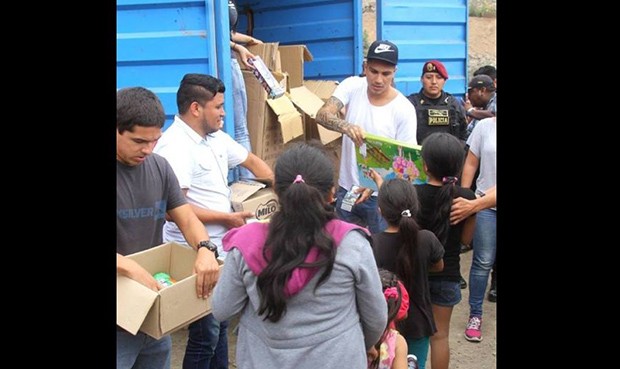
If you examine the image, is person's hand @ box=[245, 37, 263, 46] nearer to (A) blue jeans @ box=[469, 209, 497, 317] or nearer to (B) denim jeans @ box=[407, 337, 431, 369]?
(A) blue jeans @ box=[469, 209, 497, 317]

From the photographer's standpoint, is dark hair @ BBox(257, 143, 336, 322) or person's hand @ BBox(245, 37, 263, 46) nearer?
dark hair @ BBox(257, 143, 336, 322)

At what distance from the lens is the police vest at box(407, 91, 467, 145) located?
445 cm

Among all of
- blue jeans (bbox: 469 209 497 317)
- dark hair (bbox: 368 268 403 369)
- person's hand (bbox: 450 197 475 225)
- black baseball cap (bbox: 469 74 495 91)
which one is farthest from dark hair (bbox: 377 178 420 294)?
black baseball cap (bbox: 469 74 495 91)

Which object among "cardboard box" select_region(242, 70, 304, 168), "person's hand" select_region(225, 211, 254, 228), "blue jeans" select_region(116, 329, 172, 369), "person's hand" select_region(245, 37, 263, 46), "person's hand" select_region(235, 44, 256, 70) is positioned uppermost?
"person's hand" select_region(245, 37, 263, 46)

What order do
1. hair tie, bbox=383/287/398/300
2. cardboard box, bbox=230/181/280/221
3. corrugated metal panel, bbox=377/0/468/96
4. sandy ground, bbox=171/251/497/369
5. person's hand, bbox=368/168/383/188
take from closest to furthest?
hair tie, bbox=383/287/398/300 < cardboard box, bbox=230/181/280/221 < person's hand, bbox=368/168/383/188 < sandy ground, bbox=171/251/497/369 < corrugated metal panel, bbox=377/0/468/96

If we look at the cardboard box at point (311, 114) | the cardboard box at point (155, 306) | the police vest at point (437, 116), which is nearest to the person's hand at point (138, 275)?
the cardboard box at point (155, 306)

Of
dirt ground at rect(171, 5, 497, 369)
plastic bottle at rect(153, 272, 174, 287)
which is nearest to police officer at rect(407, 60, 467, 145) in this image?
dirt ground at rect(171, 5, 497, 369)

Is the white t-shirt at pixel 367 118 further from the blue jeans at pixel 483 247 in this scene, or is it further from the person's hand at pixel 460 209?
the person's hand at pixel 460 209

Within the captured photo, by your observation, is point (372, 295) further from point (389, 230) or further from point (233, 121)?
point (233, 121)

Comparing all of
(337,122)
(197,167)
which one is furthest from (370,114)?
(197,167)

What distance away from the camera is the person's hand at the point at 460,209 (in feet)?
9.59

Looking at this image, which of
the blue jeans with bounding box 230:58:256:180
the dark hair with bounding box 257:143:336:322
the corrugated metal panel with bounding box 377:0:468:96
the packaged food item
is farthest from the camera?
the corrugated metal panel with bounding box 377:0:468:96

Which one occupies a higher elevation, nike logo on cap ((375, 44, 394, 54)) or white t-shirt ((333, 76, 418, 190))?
nike logo on cap ((375, 44, 394, 54))

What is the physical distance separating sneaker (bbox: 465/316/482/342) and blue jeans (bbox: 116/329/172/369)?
7.00 ft
